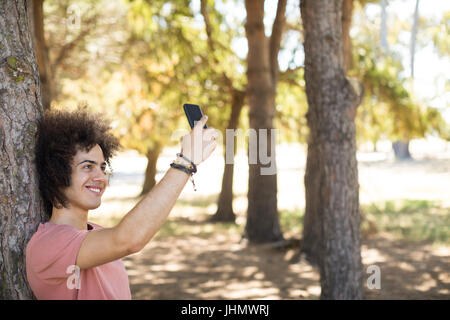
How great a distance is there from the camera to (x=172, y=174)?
5.57 feet

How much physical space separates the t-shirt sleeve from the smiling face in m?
0.15

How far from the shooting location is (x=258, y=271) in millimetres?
7656

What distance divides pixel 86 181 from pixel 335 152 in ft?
10.7

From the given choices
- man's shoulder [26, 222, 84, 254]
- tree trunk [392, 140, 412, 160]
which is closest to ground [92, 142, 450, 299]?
man's shoulder [26, 222, 84, 254]

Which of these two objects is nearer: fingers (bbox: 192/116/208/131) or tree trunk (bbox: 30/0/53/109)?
fingers (bbox: 192/116/208/131)

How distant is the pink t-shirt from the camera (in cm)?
174

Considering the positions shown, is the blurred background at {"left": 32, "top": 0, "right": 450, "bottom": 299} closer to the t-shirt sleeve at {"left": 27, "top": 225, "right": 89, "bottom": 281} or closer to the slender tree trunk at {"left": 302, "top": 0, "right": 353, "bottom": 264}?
the slender tree trunk at {"left": 302, "top": 0, "right": 353, "bottom": 264}

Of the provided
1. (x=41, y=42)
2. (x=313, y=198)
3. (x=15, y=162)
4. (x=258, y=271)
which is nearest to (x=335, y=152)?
(x=15, y=162)

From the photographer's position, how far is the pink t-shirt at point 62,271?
1740 mm

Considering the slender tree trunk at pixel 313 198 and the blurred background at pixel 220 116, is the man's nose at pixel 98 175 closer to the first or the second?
the blurred background at pixel 220 116

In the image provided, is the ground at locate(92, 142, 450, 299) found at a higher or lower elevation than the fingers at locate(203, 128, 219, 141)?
lower
